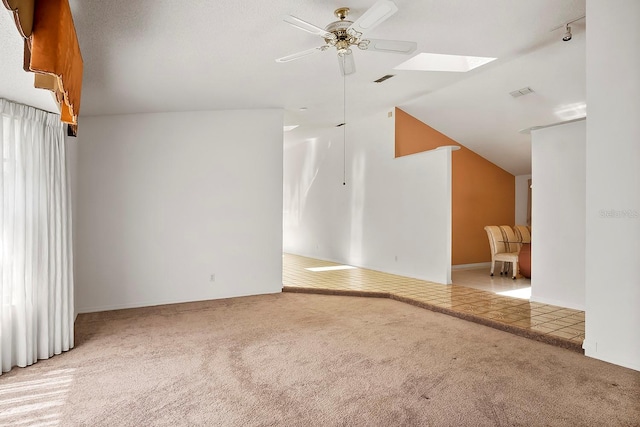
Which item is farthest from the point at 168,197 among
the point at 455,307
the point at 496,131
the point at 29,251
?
the point at 496,131

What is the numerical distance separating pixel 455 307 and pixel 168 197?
4004 millimetres

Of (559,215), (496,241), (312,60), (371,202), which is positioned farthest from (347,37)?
(496,241)

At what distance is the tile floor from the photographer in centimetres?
393

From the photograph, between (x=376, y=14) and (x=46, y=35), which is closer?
(x=46, y=35)

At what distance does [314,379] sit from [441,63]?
4.47 metres

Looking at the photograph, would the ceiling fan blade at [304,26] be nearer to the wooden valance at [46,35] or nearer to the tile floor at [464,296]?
the wooden valance at [46,35]

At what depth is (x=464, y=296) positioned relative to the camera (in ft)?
17.9

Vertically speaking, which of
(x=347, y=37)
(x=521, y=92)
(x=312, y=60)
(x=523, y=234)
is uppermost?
(x=521, y=92)

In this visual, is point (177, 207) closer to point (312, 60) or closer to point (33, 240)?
point (33, 240)

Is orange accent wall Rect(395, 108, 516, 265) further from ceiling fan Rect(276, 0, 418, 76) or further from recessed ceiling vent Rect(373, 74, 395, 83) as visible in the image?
ceiling fan Rect(276, 0, 418, 76)

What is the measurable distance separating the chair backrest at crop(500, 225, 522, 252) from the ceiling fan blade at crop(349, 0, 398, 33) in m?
5.53

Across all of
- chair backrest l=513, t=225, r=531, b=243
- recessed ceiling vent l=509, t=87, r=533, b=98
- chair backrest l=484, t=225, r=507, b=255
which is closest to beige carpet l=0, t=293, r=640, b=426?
chair backrest l=484, t=225, r=507, b=255

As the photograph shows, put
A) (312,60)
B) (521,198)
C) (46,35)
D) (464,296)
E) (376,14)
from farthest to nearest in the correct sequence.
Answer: (521,198)
(464,296)
(312,60)
(376,14)
(46,35)

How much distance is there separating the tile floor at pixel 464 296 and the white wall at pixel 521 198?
2.14 metres
